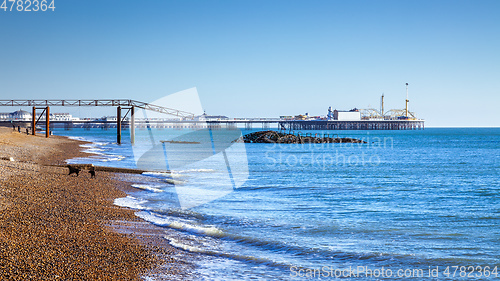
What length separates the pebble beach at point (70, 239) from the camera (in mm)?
7609

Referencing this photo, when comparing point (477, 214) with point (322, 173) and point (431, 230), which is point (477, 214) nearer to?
point (431, 230)

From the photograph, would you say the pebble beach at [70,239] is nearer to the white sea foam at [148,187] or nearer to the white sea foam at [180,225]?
the white sea foam at [180,225]

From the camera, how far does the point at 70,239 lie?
30.9ft

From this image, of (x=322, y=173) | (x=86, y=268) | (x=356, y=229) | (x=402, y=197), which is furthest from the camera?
(x=322, y=173)

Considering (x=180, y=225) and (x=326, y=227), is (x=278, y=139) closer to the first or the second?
(x=326, y=227)

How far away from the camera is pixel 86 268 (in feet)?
25.7

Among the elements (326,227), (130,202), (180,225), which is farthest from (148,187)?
(326,227)

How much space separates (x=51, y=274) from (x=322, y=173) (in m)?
26.2

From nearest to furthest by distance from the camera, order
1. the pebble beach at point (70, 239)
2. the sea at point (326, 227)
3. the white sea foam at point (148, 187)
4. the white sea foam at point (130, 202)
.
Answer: the pebble beach at point (70, 239) < the sea at point (326, 227) < the white sea foam at point (130, 202) < the white sea foam at point (148, 187)

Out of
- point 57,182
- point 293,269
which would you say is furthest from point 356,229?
point 57,182
